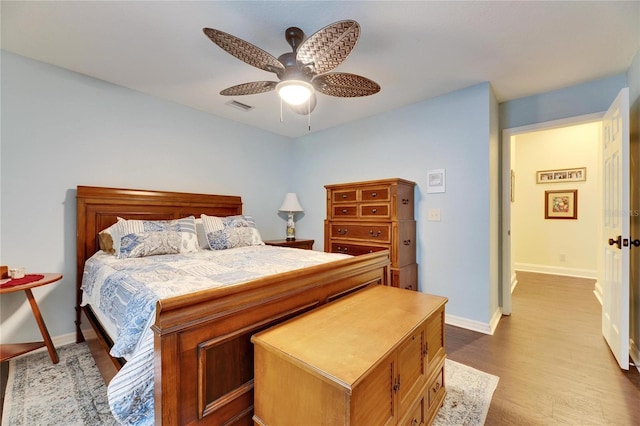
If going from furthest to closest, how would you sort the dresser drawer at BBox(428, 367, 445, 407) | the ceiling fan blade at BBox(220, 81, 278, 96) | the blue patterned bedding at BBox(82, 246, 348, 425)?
the ceiling fan blade at BBox(220, 81, 278, 96)
the dresser drawer at BBox(428, 367, 445, 407)
the blue patterned bedding at BBox(82, 246, 348, 425)

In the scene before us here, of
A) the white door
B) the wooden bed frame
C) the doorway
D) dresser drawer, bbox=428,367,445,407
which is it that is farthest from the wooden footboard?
the doorway

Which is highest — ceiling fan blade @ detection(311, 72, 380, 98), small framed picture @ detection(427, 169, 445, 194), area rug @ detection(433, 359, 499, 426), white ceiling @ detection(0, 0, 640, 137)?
white ceiling @ detection(0, 0, 640, 137)

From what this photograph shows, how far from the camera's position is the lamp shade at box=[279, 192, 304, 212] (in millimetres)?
4266

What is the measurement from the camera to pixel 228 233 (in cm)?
291

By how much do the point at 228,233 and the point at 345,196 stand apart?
1.48 m

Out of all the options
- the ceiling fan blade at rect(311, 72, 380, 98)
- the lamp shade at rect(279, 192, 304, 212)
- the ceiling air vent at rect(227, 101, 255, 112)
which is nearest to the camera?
the ceiling fan blade at rect(311, 72, 380, 98)

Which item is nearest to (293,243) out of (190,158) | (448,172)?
(190,158)

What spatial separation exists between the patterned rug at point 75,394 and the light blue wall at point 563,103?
8.84 ft

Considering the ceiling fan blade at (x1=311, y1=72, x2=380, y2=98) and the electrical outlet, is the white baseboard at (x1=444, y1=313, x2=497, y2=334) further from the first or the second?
the ceiling fan blade at (x1=311, y1=72, x2=380, y2=98)

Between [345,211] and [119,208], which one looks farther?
[345,211]

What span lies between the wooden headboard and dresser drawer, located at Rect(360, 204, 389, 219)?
1.90 meters

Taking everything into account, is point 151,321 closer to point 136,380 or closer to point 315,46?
point 136,380

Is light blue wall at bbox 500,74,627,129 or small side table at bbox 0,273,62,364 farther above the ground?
light blue wall at bbox 500,74,627,129

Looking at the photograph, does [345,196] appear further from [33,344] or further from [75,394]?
[33,344]
